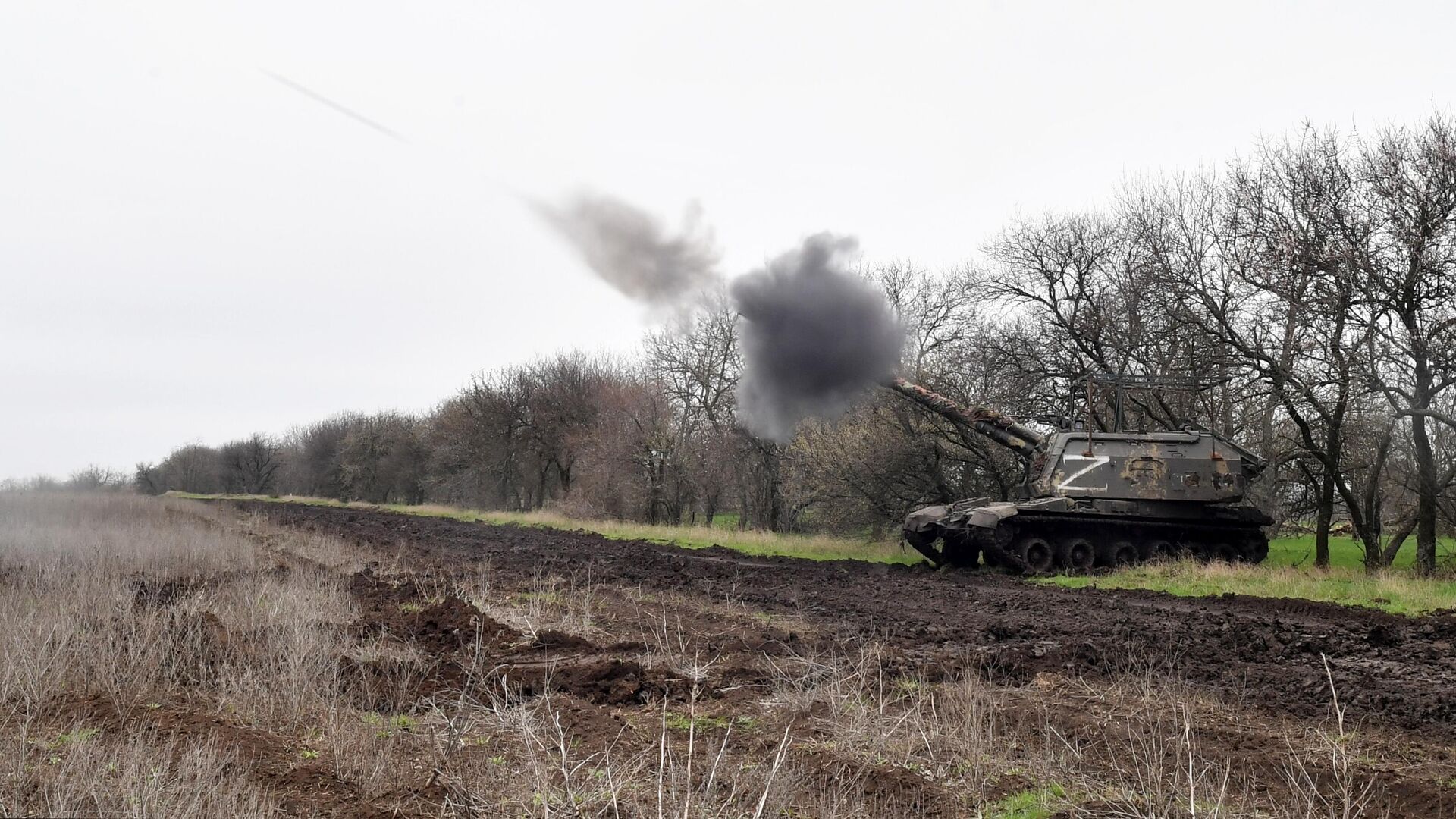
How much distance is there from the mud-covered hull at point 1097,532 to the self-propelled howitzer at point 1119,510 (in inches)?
0.5

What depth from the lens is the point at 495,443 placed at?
48000mm

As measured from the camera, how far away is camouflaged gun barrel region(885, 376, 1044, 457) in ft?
61.8

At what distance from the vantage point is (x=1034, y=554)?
18.1 m

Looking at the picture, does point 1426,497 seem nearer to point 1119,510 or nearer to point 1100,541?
point 1119,510

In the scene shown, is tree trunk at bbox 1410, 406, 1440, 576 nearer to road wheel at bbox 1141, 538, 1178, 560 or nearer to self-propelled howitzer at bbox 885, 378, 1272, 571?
self-propelled howitzer at bbox 885, 378, 1272, 571

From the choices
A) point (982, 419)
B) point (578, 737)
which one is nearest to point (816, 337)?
point (982, 419)

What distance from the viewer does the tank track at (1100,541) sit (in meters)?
17.9

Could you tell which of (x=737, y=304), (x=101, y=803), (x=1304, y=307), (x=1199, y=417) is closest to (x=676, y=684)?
(x=101, y=803)

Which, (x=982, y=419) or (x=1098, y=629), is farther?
(x=982, y=419)

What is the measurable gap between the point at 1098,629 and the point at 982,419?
1006 cm

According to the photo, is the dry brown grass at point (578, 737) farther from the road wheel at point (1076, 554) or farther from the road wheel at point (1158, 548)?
the road wheel at point (1158, 548)

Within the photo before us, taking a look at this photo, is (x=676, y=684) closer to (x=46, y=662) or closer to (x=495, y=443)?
(x=46, y=662)

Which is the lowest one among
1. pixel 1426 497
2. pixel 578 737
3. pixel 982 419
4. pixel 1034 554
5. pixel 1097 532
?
pixel 578 737

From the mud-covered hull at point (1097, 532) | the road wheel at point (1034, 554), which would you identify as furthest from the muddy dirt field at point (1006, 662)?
the road wheel at point (1034, 554)
